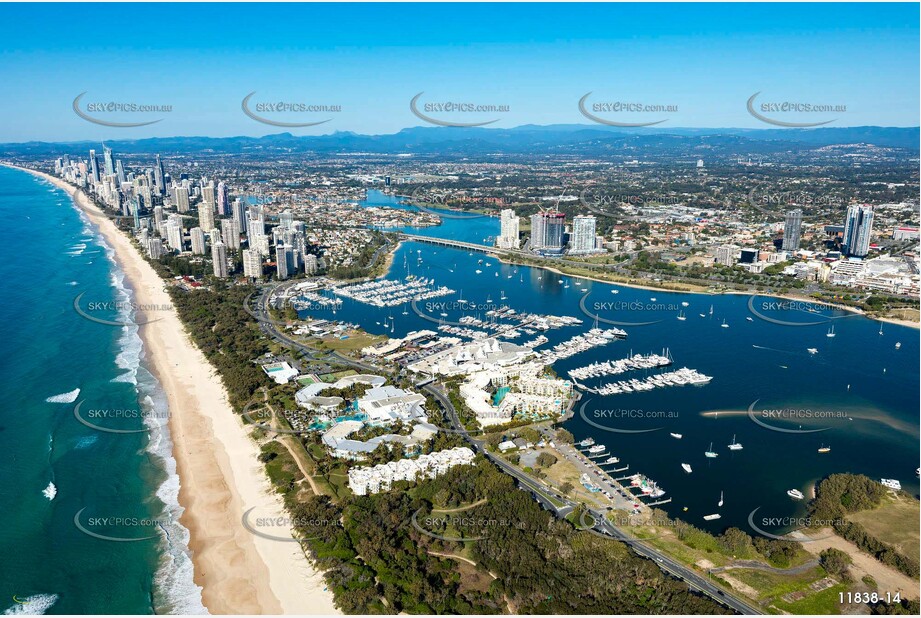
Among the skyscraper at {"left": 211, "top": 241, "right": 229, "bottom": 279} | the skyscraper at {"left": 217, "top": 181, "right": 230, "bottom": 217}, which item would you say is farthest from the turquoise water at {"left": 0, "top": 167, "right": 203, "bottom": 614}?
the skyscraper at {"left": 217, "top": 181, "right": 230, "bottom": 217}

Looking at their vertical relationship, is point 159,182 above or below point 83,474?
above

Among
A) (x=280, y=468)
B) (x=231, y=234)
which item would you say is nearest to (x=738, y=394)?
(x=280, y=468)

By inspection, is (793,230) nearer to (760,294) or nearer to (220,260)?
(760,294)

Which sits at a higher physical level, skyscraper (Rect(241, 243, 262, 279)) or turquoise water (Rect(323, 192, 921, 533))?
skyscraper (Rect(241, 243, 262, 279))

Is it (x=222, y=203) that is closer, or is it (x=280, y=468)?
(x=280, y=468)

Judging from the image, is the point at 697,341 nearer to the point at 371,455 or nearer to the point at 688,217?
the point at 371,455

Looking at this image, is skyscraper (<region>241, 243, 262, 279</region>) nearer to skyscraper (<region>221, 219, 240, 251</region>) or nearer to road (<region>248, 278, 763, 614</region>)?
skyscraper (<region>221, 219, 240, 251</region>)
